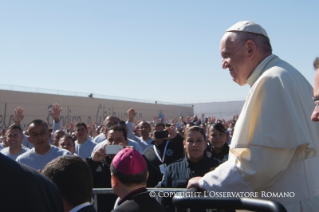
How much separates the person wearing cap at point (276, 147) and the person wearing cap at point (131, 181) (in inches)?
33.6

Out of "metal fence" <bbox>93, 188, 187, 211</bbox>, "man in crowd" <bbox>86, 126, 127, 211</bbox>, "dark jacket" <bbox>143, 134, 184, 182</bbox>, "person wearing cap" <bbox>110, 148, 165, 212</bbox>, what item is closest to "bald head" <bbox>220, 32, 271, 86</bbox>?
"person wearing cap" <bbox>110, 148, 165, 212</bbox>

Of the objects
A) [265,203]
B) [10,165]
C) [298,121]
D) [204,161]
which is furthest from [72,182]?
[204,161]

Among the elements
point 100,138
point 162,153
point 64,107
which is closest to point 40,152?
point 162,153

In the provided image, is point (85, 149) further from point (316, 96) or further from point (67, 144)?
point (316, 96)

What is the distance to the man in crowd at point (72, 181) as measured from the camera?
2.69 metres

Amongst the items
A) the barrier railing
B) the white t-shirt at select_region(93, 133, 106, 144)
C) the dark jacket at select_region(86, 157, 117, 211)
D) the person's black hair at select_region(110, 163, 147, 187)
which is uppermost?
the barrier railing

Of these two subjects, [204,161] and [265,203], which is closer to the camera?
[265,203]

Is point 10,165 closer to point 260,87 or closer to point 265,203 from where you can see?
point 265,203

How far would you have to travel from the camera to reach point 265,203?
43.2 inches

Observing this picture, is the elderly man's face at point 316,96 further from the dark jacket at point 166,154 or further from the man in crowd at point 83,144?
the man in crowd at point 83,144

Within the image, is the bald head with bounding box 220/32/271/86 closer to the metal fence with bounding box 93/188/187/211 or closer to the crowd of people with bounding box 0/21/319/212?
the crowd of people with bounding box 0/21/319/212

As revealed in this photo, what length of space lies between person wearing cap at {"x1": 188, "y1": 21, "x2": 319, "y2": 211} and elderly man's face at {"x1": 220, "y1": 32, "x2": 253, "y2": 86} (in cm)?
21

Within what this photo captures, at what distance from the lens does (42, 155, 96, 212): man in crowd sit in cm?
269

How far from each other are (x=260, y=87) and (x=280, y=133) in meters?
0.30
